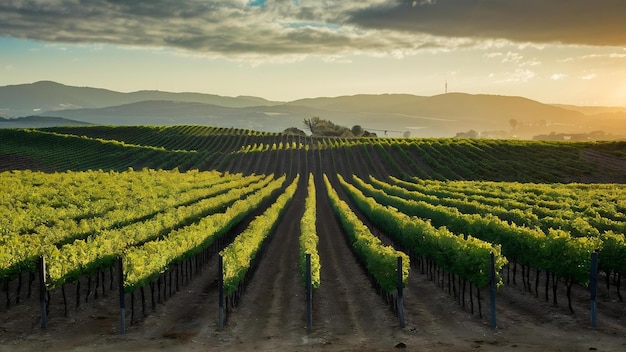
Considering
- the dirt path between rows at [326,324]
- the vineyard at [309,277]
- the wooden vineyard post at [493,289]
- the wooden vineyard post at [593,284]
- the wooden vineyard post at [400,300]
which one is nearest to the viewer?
the dirt path between rows at [326,324]

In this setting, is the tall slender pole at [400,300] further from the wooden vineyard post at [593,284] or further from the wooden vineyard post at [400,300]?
the wooden vineyard post at [593,284]

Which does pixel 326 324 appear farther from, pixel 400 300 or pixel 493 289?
pixel 493 289

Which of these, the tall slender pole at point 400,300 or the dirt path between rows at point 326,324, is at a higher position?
the tall slender pole at point 400,300

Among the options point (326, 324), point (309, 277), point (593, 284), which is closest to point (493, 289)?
point (593, 284)

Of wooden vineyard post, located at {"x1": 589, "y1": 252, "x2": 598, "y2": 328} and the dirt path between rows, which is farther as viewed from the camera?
wooden vineyard post, located at {"x1": 589, "y1": 252, "x2": 598, "y2": 328}

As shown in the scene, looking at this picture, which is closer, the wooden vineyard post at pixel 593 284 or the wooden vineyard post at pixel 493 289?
the wooden vineyard post at pixel 593 284

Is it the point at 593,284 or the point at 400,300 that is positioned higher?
the point at 593,284

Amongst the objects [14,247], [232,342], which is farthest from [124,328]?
[14,247]

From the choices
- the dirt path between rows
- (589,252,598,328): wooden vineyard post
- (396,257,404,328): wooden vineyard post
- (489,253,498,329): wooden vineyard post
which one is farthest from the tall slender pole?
(589,252,598,328): wooden vineyard post

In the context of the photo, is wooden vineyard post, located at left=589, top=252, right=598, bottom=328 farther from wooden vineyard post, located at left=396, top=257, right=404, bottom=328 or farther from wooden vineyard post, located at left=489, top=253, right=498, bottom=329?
wooden vineyard post, located at left=396, top=257, right=404, bottom=328

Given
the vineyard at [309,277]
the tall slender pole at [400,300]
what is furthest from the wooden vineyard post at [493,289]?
the tall slender pole at [400,300]

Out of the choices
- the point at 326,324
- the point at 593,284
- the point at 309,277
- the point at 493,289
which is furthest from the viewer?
the point at 326,324

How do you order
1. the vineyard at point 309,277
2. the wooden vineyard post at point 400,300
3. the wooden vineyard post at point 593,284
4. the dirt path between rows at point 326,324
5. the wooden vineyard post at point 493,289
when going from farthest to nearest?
the wooden vineyard post at point 400,300
the wooden vineyard post at point 493,289
the vineyard at point 309,277
the wooden vineyard post at point 593,284
the dirt path between rows at point 326,324

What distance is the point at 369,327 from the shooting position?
1967 cm
